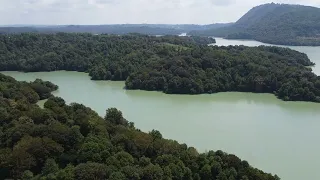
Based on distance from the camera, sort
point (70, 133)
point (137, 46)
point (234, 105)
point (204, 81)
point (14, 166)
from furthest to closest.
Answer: point (137, 46)
point (204, 81)
point (234, 105)
point (70, 133)
point (14, 166)

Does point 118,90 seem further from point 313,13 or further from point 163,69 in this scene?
point 313,13

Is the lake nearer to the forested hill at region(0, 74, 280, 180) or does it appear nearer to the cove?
the cove

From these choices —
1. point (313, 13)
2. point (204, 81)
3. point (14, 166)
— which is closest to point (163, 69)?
point (204, 81)

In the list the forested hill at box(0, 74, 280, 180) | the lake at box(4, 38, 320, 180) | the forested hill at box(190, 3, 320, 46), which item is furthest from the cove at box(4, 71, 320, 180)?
the forested hill at box(190, 3, 320, 46)

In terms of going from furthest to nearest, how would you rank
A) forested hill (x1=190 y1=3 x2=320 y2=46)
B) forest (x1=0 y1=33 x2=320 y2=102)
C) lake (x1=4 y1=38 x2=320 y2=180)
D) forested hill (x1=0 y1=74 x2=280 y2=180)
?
1. forested hill (x1=190 y1=3 x2=320 y2=46)
2. forest (x1=0 y1=33 x2=320 y2=102)
3. lake (x1=4 y1=38 x2=320 y2=180)
4. forested hill (x1=0 y1=74 x2=280 y2=180)

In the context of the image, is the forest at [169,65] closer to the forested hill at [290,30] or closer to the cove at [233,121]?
the cove at [233,121]

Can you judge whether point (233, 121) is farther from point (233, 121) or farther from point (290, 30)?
point (290, 30)

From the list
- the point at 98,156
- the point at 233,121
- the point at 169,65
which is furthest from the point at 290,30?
the point at 98,156
